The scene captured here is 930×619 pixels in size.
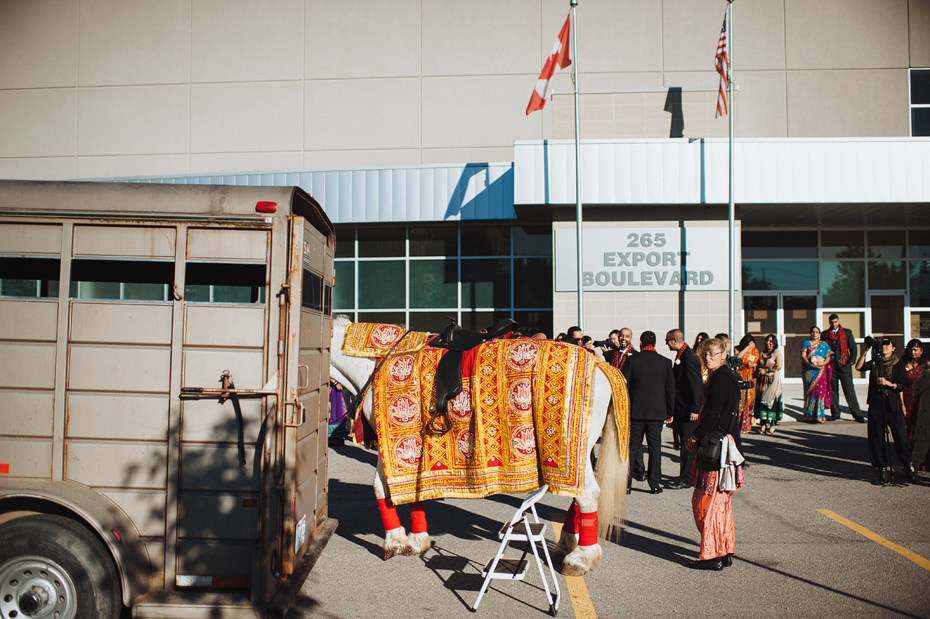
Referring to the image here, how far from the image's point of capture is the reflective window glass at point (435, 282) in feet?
50.4

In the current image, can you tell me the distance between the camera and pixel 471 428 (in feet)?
15.4

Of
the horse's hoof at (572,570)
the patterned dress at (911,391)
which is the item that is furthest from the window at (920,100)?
the horse's hoof at (572,570)

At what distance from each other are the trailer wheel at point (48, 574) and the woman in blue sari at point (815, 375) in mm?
11586

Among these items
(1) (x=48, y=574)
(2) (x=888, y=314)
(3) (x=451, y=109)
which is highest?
(3) (x=451, y=109)

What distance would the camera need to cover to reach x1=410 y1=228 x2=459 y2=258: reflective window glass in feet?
50.4

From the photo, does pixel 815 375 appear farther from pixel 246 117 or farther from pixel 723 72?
pixel 246 117

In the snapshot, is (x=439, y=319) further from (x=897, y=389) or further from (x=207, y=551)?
(x=207, y=551)

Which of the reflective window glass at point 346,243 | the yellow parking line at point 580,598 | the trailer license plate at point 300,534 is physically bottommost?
the yellow parking line at point 580,598

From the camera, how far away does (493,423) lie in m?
4.68

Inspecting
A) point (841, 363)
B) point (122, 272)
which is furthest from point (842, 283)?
point (122, 272)

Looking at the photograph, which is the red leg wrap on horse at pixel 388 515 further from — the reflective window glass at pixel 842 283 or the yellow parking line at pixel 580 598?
the reflective window glass at pixel 842 283

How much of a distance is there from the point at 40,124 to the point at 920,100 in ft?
80.8

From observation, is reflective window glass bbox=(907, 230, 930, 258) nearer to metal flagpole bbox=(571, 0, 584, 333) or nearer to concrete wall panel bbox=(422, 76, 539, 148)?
metal flagpole bbox=(571, 0, 584, 333)

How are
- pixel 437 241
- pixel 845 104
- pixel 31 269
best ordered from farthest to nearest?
pixel 845 104 → pixel 437 241 → pixel 31 269
